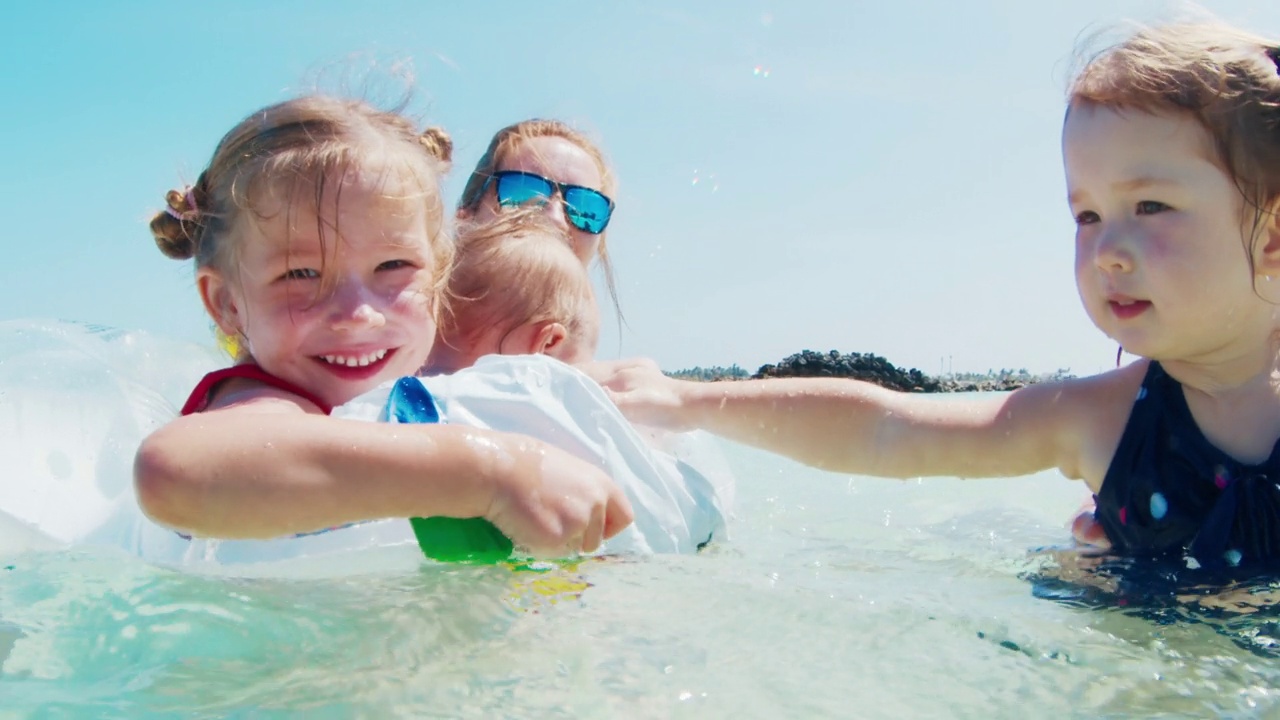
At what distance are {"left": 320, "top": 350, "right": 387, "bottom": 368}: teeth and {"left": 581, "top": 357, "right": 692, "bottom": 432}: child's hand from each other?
2.02 ft

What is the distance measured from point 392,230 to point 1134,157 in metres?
1.79

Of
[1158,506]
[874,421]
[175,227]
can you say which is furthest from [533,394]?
[1158,506]

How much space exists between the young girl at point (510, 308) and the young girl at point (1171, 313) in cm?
113

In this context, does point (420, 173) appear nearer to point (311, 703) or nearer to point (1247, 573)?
point (311, 703)

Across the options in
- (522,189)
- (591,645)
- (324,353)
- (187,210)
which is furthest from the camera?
(522,189)

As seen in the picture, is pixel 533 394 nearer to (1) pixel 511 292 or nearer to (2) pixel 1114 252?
(1) pixel 511 292

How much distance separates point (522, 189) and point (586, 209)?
0.30m

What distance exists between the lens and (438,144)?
3105mm

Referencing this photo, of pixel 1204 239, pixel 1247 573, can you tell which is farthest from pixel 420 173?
pixel 1247 573

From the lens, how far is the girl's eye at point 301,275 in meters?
2.47

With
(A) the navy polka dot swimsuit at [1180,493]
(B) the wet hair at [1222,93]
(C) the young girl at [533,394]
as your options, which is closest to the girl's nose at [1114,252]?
(B) the wet hair at [1222,93]

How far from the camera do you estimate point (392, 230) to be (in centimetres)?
256

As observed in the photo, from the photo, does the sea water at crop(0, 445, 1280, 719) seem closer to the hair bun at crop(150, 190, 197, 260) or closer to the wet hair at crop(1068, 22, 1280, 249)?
the hair bun at crop(150, 190, 197, 260)

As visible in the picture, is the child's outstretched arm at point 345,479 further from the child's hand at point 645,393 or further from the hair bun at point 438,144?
the hair bun at point 438,144
